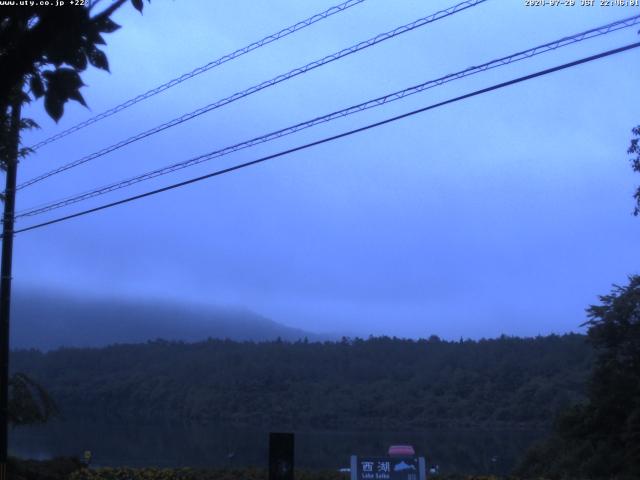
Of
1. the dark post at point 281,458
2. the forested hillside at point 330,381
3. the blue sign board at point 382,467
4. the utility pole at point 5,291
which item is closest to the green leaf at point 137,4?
the dark post at point 281,458

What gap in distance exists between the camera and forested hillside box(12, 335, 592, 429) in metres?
39.4

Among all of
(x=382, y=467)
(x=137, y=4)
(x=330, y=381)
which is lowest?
(x=382, y=467)

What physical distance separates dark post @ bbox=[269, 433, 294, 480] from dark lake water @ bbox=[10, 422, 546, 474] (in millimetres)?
8717

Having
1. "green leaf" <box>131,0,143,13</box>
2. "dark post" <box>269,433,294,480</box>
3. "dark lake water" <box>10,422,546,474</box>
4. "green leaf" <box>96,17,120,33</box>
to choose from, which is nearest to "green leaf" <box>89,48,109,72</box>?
"green leaf" <box>96,17,120,33</box>

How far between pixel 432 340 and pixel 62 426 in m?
31.5

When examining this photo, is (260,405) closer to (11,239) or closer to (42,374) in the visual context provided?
(42,374)

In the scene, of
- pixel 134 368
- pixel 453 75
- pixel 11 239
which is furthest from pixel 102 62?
pixel 134 368

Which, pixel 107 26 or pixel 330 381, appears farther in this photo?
pixel 330 381

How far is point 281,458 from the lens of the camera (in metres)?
10.9

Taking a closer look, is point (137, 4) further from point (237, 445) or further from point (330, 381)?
point (330, 381)

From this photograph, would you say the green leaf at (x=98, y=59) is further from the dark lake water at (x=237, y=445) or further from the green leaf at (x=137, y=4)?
the dark lake water at (x=237, y=445)

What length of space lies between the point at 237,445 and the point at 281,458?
1687 centimetres

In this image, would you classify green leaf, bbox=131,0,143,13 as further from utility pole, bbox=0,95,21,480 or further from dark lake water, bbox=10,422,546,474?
dark lake water, bbox=10,422,546,474

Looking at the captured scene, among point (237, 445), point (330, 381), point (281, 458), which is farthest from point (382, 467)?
point (330, 381)
